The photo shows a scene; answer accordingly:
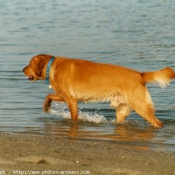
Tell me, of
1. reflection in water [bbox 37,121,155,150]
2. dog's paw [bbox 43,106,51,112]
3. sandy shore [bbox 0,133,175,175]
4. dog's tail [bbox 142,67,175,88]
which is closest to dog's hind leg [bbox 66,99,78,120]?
reflection in water [bbox 37,121,155,150]

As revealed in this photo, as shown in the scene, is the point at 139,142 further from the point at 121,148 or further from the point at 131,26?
the point at 131,26

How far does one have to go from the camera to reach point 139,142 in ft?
27.0

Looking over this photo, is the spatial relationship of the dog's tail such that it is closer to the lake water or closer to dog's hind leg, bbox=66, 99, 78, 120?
the lake water

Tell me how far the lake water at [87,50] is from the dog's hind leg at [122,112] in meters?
0.16

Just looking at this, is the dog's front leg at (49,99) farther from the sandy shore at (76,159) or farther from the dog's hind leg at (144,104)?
the sandy shore at (76,159)

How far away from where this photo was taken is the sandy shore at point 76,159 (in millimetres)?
5988

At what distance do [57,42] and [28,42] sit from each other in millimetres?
908

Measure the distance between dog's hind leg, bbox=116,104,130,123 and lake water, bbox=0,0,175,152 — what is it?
0.16 m

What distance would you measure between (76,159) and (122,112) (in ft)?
11.0

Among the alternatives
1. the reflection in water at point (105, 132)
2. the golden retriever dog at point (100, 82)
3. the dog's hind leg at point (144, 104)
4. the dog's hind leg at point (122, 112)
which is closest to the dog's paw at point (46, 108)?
the golden retriever dog at point (100, 82)

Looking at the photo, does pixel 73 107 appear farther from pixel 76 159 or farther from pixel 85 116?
pixel 76 159

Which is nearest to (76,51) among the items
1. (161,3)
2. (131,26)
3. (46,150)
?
(131,26)

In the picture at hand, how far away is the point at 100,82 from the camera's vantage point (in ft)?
31.0

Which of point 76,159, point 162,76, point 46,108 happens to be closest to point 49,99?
point 46,108
